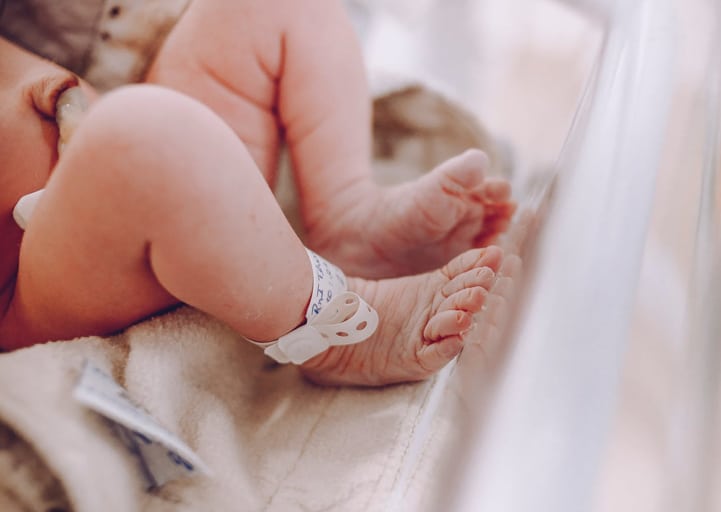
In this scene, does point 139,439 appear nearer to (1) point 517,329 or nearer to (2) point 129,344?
(2) point 129,344

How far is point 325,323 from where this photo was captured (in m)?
0.47

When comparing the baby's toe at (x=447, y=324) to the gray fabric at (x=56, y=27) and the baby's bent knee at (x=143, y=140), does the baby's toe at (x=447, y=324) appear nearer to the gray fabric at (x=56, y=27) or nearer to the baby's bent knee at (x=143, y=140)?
the baby's bent knee at (x=143, y=140)

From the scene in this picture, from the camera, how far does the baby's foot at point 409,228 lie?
0.57 metres

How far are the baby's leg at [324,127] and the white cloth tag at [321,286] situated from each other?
4.1 inches

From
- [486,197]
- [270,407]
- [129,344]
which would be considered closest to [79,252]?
[129,344]

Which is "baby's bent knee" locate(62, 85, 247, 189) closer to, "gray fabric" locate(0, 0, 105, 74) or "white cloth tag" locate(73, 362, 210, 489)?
"white cloth tag" locate(73, 362, 210, 489)

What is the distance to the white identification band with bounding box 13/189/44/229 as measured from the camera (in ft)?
1.43

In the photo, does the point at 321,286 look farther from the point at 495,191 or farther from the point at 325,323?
the point at 495,191

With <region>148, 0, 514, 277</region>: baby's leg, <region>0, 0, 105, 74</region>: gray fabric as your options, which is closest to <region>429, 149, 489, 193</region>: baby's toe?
<region>148, 0, 514, 277</region>: baby's leg

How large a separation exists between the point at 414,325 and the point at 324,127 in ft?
0.73

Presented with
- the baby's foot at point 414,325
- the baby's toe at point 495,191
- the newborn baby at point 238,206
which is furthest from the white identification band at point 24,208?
the baby's toe at point 495,191

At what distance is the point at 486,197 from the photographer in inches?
22.9

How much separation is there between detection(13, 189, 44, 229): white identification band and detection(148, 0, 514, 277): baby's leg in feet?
0.58

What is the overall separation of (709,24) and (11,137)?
20.0 inches
